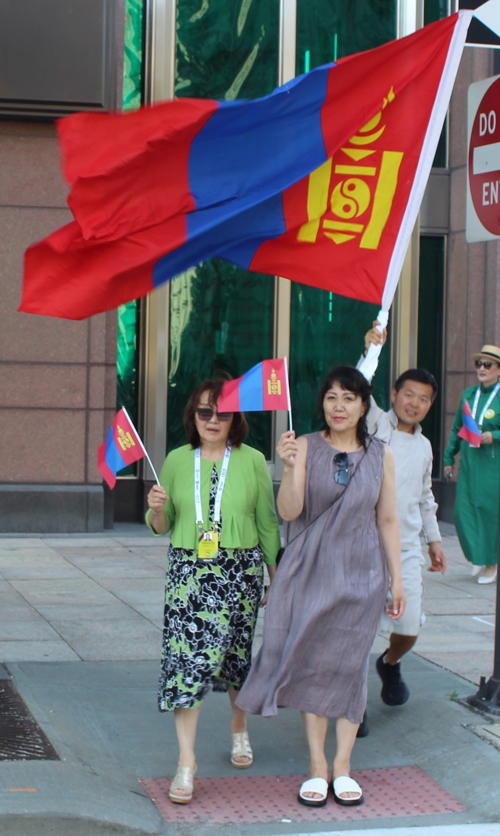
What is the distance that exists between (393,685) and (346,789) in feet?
3.79

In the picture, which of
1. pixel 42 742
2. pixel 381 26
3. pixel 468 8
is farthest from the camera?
pixel 381 26

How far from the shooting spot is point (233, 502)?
447 centimetres

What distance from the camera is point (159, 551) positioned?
33.3ft

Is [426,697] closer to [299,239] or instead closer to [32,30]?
[299,239]

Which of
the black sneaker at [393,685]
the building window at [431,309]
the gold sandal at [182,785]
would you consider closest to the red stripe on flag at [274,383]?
the gold sandal at [182,785]

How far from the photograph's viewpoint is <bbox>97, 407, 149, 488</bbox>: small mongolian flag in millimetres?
4449

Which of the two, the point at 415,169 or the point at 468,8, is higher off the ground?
the point at 468,8

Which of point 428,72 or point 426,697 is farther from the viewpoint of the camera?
point 426,697

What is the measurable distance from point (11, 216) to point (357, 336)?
4.32m

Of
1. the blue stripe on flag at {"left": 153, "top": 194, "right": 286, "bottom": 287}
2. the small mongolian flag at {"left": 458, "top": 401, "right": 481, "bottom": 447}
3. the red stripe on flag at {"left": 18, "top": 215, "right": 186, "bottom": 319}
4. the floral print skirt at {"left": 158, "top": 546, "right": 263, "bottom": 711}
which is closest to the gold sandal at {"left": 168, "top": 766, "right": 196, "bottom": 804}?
the floral print skirt at {"left": 158, "top": 546, "right": 263, "bottom": 711}

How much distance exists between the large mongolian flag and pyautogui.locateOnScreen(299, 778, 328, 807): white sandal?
7.21 feet

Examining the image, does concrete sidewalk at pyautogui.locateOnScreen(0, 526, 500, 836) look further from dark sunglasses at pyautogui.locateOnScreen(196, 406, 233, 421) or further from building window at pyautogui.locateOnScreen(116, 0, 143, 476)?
building window at pyautogui.locateOnScreen(116, 0, 143, 476)

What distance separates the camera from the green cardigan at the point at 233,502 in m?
4.46

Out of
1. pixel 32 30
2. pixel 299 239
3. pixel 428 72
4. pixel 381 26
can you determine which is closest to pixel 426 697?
pixel 299 239
